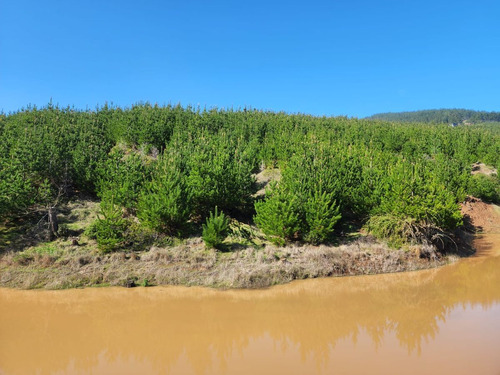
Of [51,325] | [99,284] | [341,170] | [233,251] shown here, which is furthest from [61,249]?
[341,170]

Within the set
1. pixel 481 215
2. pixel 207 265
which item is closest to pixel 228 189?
pixel 207 265

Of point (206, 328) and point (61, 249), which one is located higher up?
point (61, 249)

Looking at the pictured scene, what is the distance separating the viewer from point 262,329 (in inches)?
609

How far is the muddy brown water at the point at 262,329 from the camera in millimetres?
12383

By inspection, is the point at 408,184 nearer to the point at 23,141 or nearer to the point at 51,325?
the point at 51,325

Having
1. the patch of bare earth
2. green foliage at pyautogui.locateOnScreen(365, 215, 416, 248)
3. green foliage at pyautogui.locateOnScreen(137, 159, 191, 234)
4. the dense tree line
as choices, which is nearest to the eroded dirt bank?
green foliage at pyautogui.locateOnScreen(365, 215, 416, 248)

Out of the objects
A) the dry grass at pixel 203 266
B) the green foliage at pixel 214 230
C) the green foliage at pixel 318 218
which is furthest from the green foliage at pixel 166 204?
the green foliage at pixel 318 218

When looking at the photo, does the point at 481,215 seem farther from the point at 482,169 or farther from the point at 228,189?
the point at 228,189

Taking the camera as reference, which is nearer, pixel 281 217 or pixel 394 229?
pixel 281 217

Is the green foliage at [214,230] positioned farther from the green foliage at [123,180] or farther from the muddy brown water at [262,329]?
the green foliage at [123,180]

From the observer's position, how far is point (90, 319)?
16656 mm

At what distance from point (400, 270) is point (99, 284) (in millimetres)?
20916

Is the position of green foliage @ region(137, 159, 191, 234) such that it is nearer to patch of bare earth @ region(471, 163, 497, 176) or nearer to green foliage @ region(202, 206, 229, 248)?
green foliage @ region(202, 206, 229, 248)

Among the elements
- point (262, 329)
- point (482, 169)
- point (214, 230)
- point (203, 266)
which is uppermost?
point (482, 169)
